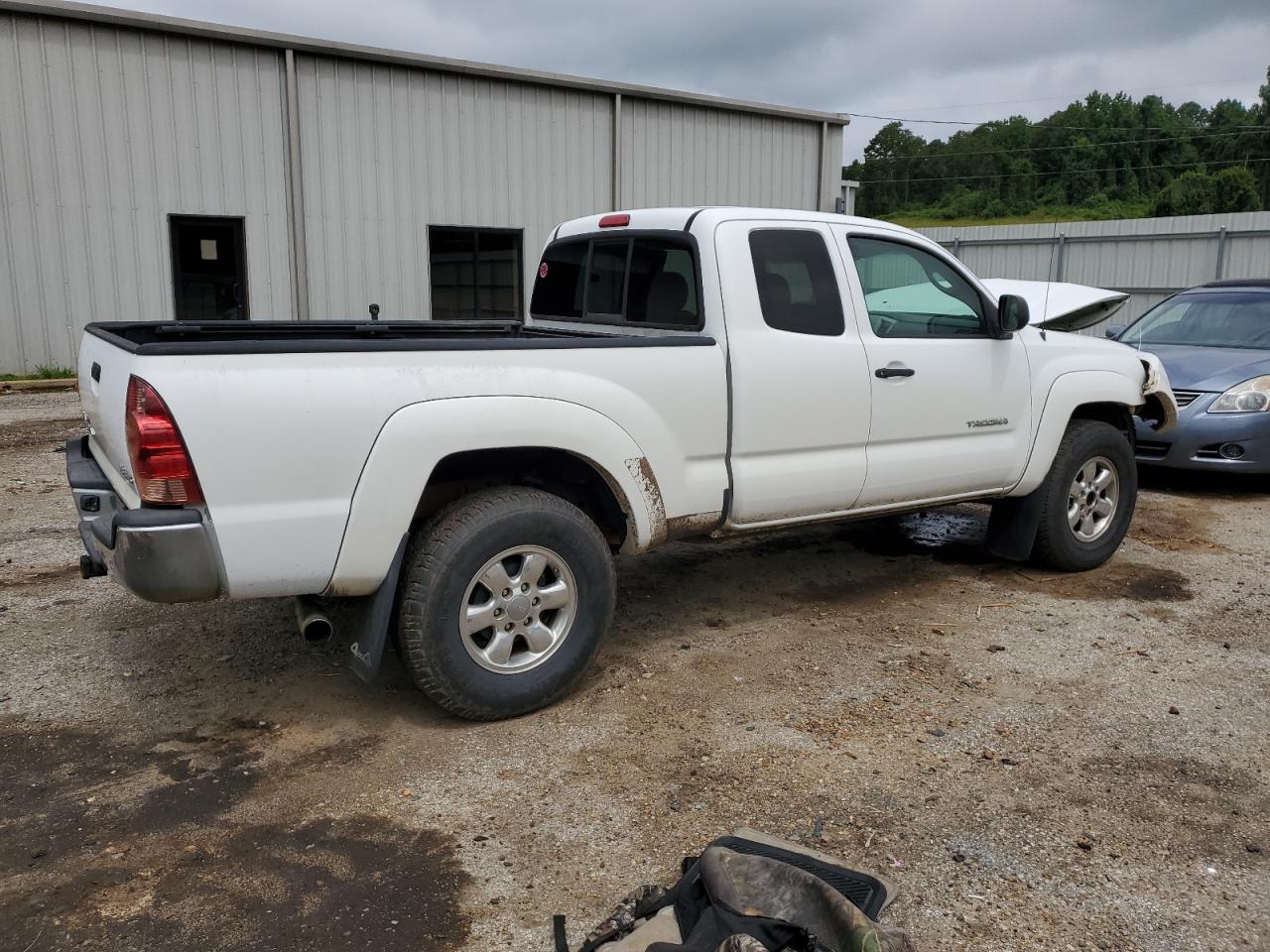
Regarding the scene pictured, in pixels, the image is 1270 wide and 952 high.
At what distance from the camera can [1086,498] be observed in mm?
5895

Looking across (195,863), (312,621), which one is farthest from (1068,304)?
(195,863)

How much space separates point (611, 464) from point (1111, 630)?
110 inches

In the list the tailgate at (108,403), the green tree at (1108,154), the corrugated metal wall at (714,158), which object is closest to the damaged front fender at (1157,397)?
the tailgate at (108,403)

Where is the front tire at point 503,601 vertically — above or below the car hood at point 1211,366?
below

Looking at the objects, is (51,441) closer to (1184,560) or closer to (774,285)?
(774,285)

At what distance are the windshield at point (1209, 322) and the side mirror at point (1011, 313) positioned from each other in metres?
4.79

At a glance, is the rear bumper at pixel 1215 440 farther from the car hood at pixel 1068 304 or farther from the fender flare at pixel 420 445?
the fender flare at pixel 420 445

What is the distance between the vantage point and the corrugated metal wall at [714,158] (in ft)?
52.9

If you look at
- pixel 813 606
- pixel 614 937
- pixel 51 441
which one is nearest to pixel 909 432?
pixel 813 606

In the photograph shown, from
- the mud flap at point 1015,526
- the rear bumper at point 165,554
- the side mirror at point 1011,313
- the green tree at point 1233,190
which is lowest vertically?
the mud flap at point 1015,526

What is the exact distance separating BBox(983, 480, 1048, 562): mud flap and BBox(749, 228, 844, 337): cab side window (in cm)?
183

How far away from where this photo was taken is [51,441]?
9.45m

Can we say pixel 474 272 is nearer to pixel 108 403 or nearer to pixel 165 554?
pixel 108 403

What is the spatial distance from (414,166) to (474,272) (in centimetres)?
181
